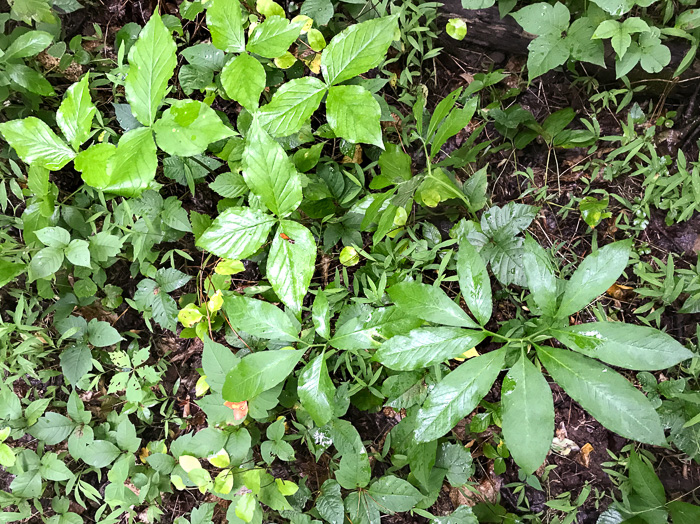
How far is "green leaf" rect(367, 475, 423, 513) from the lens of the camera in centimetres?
172

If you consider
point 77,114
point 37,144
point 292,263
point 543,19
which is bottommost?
point 292,263

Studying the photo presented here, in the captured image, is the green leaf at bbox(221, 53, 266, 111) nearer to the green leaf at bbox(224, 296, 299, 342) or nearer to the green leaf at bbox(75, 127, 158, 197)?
the green leaf at bbox(75, 127, 158, 197)

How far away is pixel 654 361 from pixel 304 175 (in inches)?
55.0

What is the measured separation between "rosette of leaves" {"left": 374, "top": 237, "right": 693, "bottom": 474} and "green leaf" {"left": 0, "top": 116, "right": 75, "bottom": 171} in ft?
4.50

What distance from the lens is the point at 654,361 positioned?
44.8 inches

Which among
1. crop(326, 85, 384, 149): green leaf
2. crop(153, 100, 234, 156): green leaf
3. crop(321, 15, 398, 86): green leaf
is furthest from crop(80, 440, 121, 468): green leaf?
crop(321, 15, 398, 86): green leaf

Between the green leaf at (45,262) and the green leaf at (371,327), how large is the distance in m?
1.29

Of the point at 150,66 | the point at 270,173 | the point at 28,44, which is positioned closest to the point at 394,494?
the point at 270,173

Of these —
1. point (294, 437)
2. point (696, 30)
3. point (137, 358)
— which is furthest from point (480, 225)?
point (137, 358)

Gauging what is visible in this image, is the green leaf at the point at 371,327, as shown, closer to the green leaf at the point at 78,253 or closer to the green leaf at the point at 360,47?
the green leaf at the point at 360,47

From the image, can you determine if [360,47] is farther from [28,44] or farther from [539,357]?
[28,44]

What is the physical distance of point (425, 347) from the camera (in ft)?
4.35

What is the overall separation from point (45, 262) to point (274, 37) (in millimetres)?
1371

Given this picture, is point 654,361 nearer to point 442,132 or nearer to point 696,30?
point 442,132
